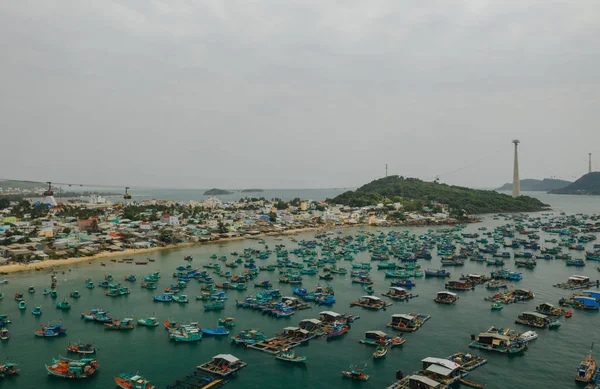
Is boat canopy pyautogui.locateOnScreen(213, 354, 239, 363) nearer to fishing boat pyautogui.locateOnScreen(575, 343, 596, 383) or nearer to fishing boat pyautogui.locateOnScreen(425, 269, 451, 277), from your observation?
fishing boat pyautogui.locateOnScreen(575, 343, 596, 383)

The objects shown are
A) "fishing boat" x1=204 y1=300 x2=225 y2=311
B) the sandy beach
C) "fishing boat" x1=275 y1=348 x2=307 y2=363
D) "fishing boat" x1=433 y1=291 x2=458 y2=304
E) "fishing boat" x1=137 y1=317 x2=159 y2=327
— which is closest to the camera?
"fishing boat" x1=275 y1=348 x2=307 y2=363

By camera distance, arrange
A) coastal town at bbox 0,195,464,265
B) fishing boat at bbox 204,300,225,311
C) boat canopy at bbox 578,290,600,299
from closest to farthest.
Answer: fishing boat at bbox 204,300,225,311, boat canopy at bbox 578,290,600,299, coastal town at bbox 0,195,464,265

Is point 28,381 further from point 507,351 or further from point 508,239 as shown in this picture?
point 508,239

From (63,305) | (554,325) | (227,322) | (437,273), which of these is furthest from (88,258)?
(554,325)

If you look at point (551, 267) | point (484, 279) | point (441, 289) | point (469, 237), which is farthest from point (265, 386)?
point (469, 237)

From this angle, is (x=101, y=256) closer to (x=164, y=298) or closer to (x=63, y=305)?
(x=63, y=305)

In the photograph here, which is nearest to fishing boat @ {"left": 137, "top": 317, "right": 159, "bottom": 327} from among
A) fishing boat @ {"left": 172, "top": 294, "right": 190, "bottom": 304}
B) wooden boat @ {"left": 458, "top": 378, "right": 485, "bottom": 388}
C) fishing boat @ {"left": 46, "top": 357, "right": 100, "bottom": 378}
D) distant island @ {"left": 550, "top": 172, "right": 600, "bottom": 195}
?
fishing boat @ {"left": 172, "top": 294, "right": 190, "bottom": 304}

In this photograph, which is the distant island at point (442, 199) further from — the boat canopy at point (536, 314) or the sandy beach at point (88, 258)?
the boat canopy at point (536, 314)
